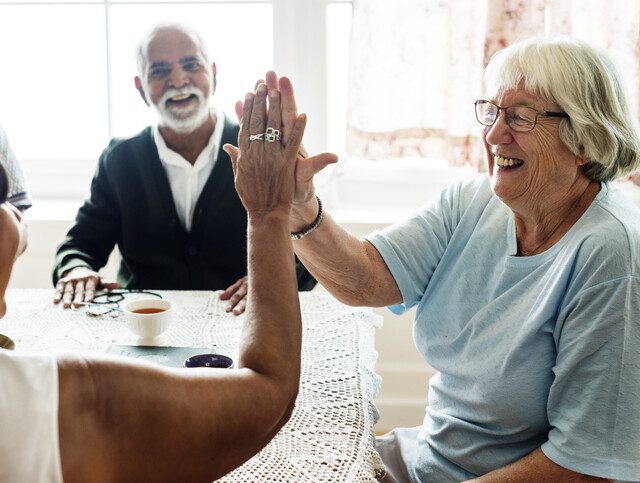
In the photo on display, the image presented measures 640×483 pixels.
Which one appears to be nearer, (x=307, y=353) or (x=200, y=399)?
(x=200, y=399)

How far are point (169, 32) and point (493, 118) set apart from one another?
4.37ft

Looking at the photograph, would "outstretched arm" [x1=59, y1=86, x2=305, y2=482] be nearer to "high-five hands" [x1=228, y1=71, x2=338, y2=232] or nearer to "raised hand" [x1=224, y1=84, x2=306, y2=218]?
"raised hand" [x1=224, y1=84, x2=306, y2=218]

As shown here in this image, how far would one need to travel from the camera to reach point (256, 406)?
36.7 inches

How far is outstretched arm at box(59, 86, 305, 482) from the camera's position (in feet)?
2.65

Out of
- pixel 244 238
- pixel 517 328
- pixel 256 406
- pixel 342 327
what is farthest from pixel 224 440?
pixel 244 238

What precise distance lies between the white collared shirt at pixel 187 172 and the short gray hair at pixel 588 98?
1245 mm

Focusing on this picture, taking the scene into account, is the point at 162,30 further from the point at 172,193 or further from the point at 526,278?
the point at 526,278

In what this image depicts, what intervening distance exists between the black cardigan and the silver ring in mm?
1022

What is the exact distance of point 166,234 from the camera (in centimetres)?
235

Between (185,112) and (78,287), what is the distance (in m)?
0.73

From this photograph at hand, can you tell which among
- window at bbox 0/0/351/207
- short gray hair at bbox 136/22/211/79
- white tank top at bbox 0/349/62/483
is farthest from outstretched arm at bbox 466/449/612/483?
window at bbox 0/0/351/207

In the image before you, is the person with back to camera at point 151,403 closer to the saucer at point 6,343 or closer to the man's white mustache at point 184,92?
the saucer at point 6,343

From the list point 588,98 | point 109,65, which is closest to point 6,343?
point 588,98

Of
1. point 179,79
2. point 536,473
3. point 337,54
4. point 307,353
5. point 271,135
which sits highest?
point 337,54
